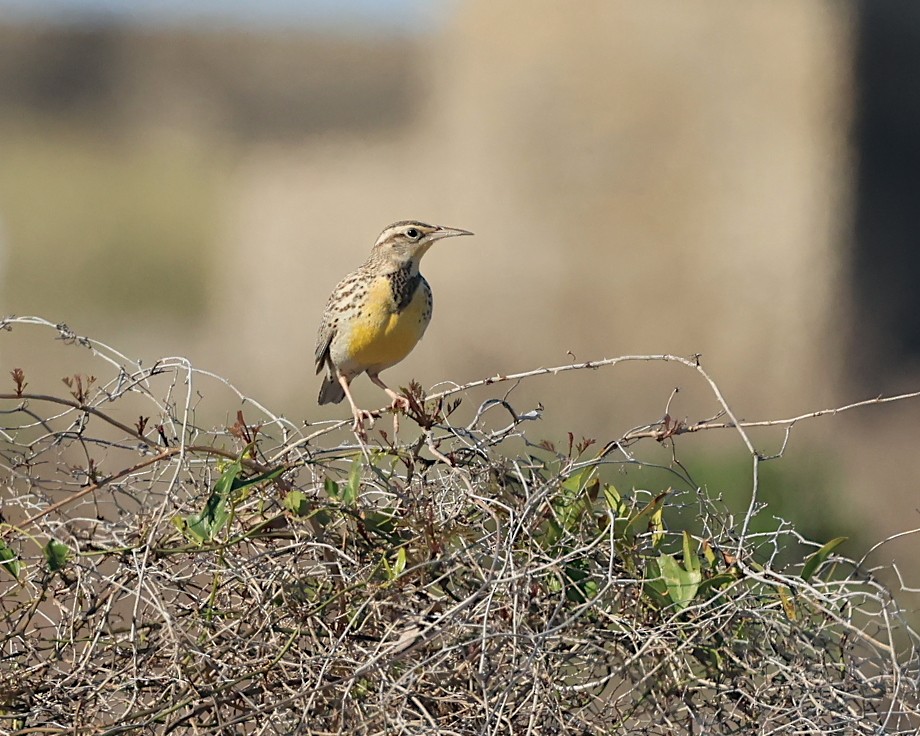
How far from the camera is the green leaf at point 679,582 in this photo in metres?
2.36

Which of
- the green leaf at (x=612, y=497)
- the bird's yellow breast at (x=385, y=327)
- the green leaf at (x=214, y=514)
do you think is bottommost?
the bird's yellow breast at (x=385, y=327)

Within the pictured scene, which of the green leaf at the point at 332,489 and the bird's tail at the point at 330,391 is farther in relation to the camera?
the bird's tail at the point at 330,391

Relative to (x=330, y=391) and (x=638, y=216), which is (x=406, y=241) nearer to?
(x=330, y=391)

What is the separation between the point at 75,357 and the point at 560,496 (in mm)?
13398

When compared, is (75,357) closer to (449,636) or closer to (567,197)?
(567,197)

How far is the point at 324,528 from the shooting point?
247 centimetres

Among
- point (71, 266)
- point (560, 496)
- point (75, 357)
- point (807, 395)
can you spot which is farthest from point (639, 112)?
point (71, 266)

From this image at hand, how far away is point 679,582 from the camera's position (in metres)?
2.37

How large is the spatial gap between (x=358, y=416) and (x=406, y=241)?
1.54 metres

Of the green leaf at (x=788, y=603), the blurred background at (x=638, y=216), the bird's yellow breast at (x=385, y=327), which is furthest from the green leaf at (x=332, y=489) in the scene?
the blurred background at (x=638, y=216)

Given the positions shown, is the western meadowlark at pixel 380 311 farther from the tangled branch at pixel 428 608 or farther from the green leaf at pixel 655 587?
the green leaf at pixel 655 587

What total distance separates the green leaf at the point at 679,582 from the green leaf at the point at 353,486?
0.49 metres

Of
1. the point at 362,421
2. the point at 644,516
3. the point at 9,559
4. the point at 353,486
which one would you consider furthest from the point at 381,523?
the point at 362,421

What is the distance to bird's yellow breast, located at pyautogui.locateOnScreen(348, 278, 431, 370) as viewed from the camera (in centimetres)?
446
